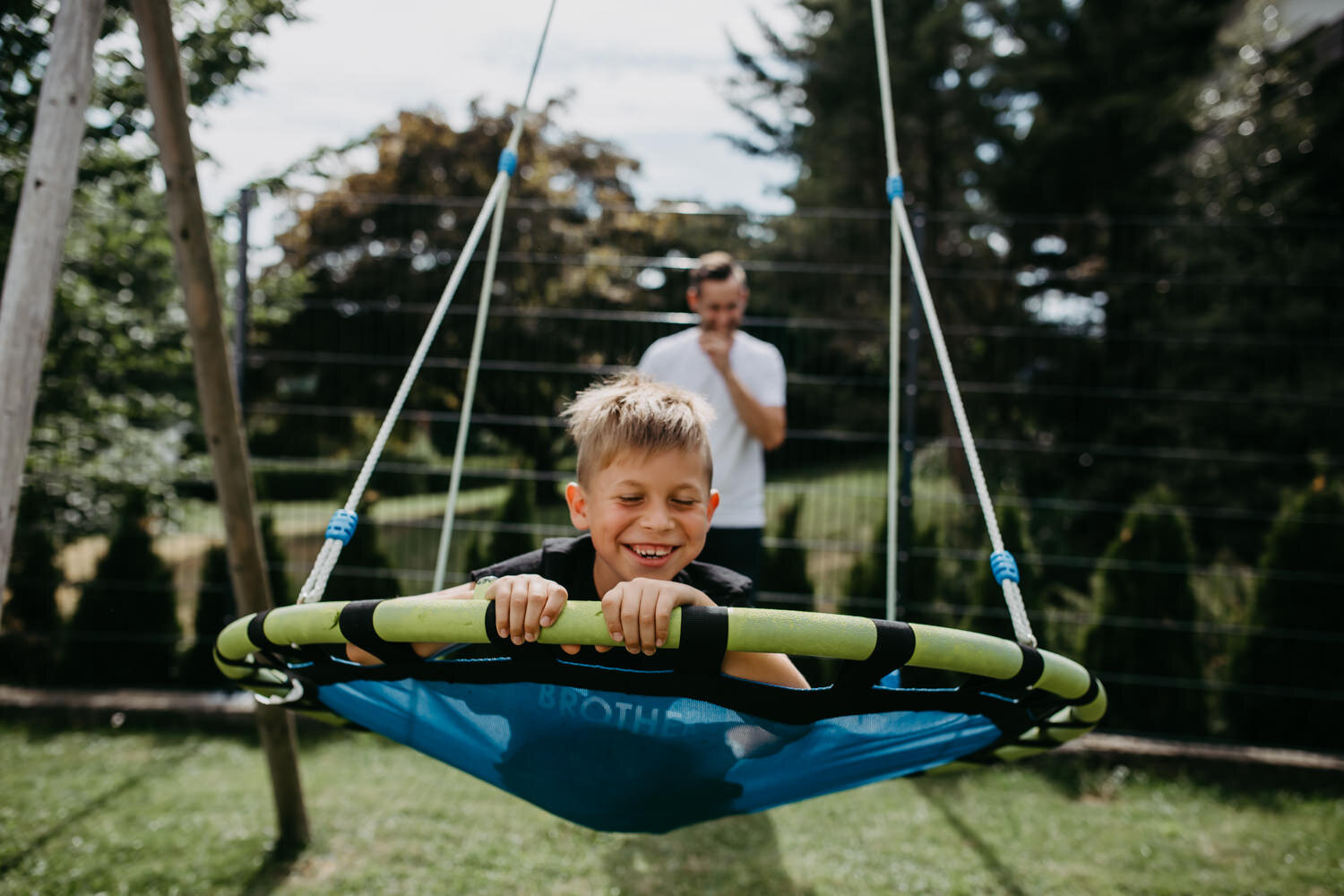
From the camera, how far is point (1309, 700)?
3.43 metres

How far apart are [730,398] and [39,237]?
5.61ft

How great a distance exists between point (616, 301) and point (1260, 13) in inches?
294

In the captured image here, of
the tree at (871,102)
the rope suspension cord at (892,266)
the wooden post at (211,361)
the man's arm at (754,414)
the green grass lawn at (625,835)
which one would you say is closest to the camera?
the wooden post at (211,361)

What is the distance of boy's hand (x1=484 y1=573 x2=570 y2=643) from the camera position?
3.18ft

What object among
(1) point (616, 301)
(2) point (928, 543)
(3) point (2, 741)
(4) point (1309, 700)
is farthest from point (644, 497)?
(4) point (1309, 700)

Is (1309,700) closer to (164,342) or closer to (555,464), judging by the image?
(555,464)

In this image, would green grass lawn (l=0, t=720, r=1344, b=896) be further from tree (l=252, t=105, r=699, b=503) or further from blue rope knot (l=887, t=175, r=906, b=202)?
blue rope knot (l=887, t=175, r=906, b=202)

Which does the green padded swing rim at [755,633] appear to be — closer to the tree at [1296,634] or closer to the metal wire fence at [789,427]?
the metal wire fence at [789,427]

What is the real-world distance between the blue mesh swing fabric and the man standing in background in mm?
1090

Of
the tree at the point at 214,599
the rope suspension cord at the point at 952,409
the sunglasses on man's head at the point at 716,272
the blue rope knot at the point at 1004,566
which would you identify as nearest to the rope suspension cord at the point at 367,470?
the sunglasses on man's head at the point at 716,272

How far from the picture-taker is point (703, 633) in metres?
0.95

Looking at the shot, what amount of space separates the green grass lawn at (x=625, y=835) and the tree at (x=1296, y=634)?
1.05 feet

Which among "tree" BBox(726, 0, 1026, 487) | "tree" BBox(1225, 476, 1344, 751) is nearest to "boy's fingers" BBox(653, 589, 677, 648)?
"tree" BBox(1225, 476, 1344, 751)

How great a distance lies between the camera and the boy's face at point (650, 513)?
129 centimetres
